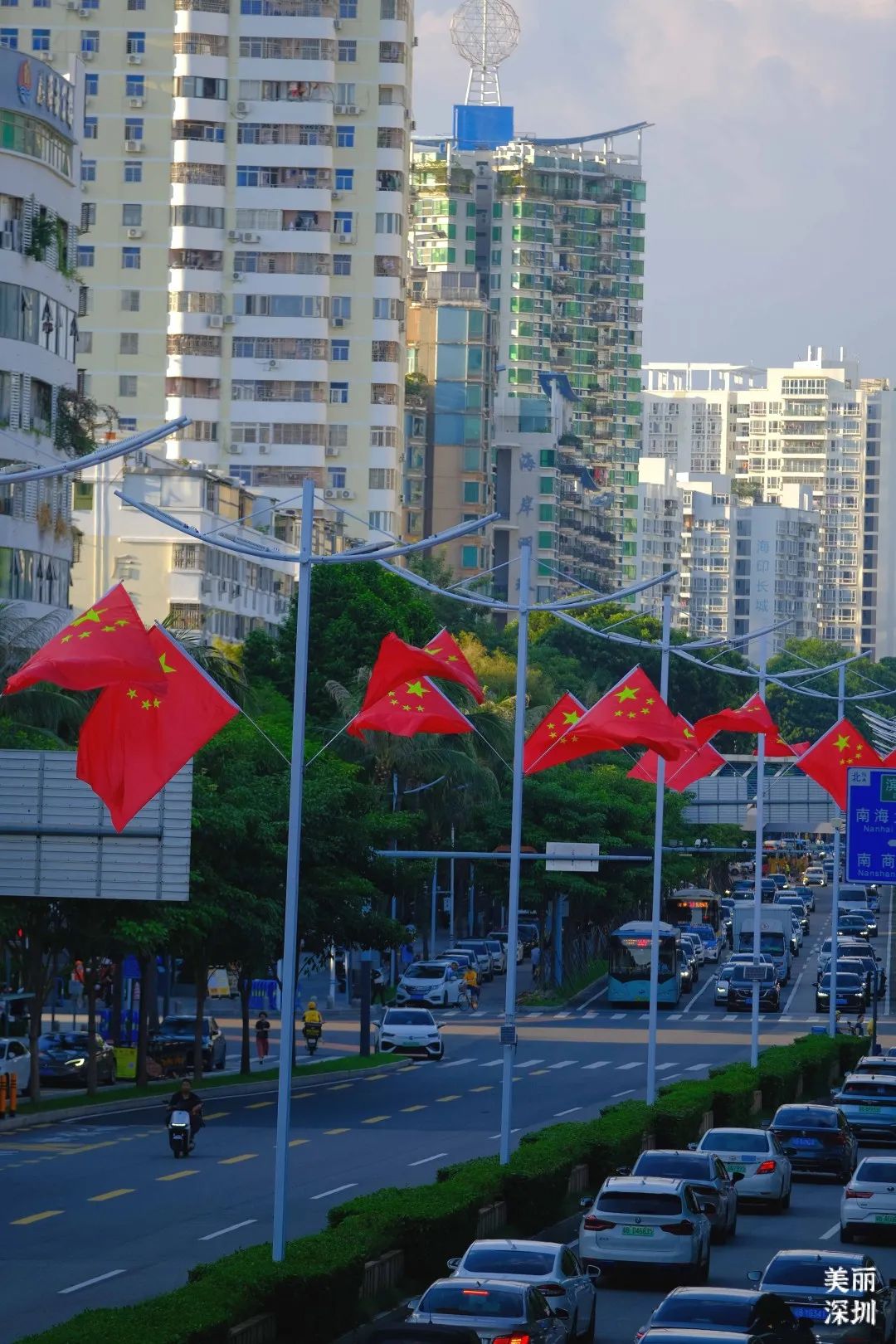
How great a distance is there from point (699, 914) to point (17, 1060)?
71663mm

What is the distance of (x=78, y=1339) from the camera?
17391 mm

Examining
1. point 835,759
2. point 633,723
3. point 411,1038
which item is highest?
point 835,759

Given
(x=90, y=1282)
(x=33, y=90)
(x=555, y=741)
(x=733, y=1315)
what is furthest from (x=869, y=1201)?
(x=33, y=90)

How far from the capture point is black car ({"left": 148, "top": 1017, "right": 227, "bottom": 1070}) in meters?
57.2

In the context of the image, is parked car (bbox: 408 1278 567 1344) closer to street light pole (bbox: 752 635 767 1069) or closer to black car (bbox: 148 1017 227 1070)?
street light pole (bbox: 752 635 767 1069)

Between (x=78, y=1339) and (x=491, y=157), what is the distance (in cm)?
18115

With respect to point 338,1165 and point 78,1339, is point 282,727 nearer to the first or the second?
point 338,1165

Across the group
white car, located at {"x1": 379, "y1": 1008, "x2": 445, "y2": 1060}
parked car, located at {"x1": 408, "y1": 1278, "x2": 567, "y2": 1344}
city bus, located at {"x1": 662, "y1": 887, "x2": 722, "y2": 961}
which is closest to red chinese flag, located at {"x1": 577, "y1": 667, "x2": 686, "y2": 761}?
parked car, located at {"x1": 408, "y1": 1278, "x2": 567, "y2": 1344}

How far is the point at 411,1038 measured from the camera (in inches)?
2520

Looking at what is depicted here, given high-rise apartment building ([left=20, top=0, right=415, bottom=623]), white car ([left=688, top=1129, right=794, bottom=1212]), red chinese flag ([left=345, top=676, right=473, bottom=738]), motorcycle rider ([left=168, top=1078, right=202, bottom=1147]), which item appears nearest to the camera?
red chinese flag ([left=345, top=676, right=473, bottom=738])

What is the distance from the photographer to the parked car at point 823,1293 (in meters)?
21.6

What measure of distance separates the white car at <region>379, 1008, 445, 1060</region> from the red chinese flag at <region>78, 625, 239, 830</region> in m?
37.9

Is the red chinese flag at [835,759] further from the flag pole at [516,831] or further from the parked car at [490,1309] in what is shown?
the parked car at [490,1309]

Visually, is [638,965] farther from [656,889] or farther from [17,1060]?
[656,889]
